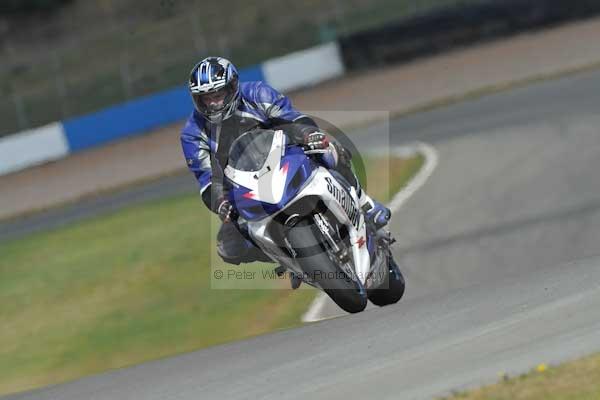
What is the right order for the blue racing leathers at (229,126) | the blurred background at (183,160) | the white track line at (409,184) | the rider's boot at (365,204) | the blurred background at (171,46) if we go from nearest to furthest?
the blue racing leathers at (229,126)
the rider's boot at (365,204)
the white track line at (409,184)
the blurred background at (183,160)
the blurred background at (171,46)

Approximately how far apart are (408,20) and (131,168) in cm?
720

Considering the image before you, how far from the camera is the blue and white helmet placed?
7.42 m

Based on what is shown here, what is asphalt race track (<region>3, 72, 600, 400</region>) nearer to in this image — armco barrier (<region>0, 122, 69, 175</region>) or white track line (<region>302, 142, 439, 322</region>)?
white track line (<region>302, 142, 439, 322</region>)

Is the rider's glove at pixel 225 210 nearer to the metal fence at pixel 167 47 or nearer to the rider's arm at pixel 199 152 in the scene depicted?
the rider's arm at pixel 199 152

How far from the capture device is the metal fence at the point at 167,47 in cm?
2675

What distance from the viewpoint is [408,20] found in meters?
24.1

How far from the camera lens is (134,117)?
83.0 ft

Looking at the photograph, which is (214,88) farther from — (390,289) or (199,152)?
(390,289)

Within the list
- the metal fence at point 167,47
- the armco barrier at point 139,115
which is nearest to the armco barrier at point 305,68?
the armco barrier at point 139,115

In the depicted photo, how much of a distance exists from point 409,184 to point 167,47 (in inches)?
565

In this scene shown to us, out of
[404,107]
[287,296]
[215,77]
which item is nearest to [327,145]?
[215,77]

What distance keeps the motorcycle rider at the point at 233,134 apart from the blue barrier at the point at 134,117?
1743cm

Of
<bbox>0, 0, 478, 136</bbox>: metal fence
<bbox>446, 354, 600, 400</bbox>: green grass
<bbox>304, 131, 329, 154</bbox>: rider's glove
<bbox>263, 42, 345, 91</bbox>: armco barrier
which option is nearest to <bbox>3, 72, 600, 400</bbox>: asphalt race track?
<bbox>446, 354, 600, 400</bbox>: green grass

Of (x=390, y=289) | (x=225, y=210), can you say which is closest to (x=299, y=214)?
(x=225, y=210)
